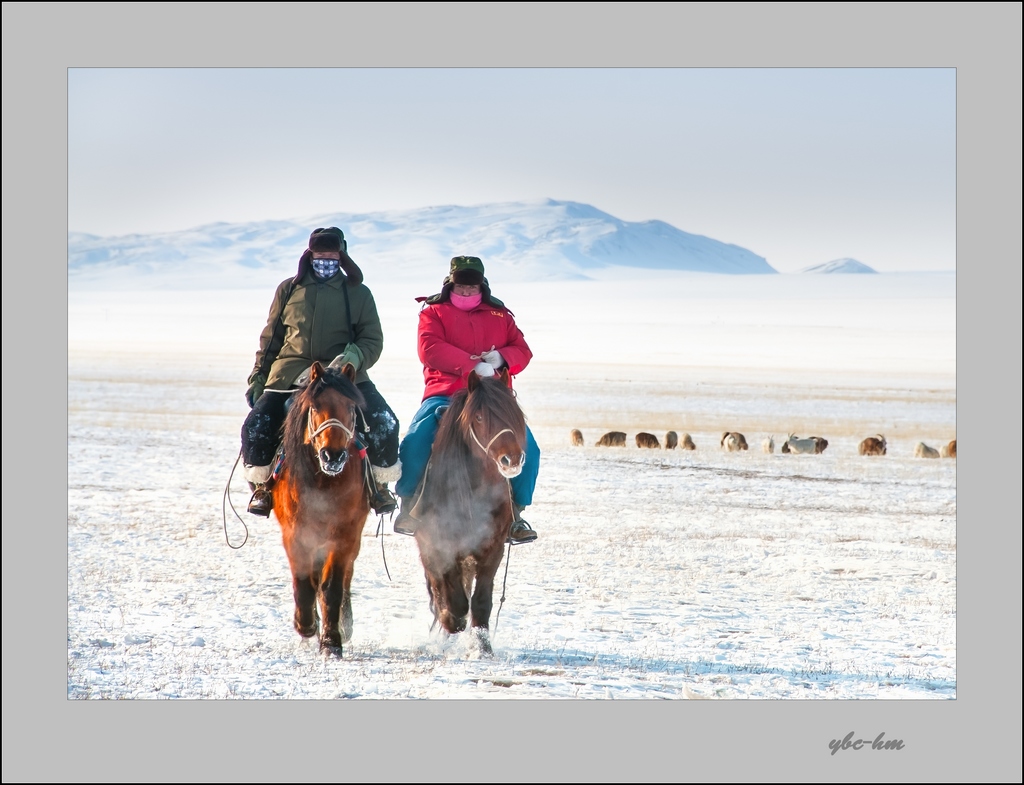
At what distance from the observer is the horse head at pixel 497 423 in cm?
679

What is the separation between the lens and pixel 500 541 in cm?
742

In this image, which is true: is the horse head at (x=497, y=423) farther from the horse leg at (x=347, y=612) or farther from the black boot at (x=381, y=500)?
the horse leg at (x=347, y=612)

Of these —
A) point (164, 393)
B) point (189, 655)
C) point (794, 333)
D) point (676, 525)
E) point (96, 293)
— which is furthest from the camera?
point (96, 293)

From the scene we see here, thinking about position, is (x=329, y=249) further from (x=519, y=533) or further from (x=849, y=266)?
(x=849, y=266)

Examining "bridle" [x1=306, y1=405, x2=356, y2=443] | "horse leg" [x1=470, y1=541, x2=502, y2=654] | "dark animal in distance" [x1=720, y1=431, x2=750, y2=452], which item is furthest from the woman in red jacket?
"dark animal in distance" [x1=720, y1=431, x2=750, y2=452]

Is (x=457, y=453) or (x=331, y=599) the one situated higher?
(x=457, y=453)

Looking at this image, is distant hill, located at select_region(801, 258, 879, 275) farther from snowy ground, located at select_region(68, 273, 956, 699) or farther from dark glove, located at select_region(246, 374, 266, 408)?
dark glove, located at select_region(246, 374, 266, 408)

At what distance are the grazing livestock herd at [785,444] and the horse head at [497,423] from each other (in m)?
17.0

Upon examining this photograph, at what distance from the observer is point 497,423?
22.7 feet

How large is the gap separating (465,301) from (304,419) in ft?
5.28

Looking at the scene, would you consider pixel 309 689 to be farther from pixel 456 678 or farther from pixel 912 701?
pixel 912 701

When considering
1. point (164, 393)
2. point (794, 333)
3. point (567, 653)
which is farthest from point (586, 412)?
point (794, 333)

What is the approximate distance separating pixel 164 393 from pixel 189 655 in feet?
113

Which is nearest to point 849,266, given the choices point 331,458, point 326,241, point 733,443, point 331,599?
point 733,443
